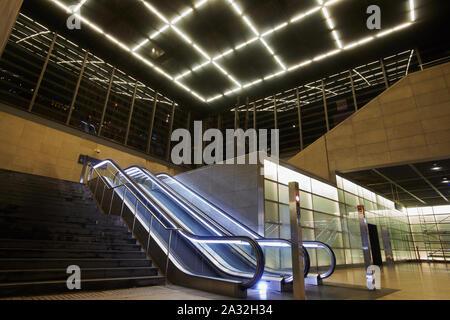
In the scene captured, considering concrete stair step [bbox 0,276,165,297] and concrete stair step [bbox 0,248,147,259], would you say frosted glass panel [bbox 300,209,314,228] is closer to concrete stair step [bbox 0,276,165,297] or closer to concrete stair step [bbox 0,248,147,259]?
concrete stair step [bbox 0,248,147,259]

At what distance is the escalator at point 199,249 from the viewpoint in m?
4.22

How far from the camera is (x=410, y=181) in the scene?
44.2ft

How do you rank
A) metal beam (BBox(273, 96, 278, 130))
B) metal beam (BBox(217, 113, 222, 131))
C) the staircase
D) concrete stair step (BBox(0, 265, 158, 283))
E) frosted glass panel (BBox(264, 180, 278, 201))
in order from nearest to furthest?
concrete stair step (BBox(0, 265, 158, 283)) < the staircase < frosted glass panel (BBox(264, 180, 278, 201)) < metal beam (BBox(273, 96, 278, 130)) < metal beam (BBox(217, 113, 222, 131))

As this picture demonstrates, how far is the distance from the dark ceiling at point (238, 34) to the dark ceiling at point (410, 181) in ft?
23.4

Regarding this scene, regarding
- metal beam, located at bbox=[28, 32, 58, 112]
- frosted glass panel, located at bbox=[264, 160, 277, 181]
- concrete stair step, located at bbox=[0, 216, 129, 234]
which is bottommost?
concrete stair step, located at bbox=[0, 216, 129, 234]

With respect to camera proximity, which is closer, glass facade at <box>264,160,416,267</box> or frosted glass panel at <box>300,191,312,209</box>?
glass facade at <box>264,160,416,267</box>

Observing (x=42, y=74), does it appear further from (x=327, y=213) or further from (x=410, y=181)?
(x=410, y=181)

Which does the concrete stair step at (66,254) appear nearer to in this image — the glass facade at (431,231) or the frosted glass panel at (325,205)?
the frosted glass panel at (325,205)

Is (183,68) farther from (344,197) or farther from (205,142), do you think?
(344,197)

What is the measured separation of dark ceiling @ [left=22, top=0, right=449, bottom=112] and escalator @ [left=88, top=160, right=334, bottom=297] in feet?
31.3

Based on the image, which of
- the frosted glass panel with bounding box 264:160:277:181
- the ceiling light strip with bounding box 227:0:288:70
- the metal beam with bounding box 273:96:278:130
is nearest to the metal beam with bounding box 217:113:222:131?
the metal beam with bounding box 273:96:278:130

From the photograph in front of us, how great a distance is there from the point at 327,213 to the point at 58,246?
31.4 ft

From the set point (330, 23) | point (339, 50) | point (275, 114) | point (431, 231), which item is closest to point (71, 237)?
point (330, 23)

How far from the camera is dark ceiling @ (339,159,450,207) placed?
11297mm
